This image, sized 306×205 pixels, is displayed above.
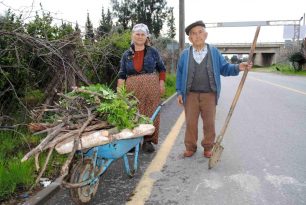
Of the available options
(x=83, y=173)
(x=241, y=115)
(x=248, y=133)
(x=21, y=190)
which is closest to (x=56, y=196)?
(x=21, y=190)

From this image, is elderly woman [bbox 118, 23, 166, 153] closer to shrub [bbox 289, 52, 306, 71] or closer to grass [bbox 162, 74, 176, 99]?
grass [bbox 162, 74, 176, 99]

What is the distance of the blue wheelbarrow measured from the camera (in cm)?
399

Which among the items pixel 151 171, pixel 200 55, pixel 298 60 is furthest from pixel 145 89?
pixel 298 60

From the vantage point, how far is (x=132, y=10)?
5209 centimetres

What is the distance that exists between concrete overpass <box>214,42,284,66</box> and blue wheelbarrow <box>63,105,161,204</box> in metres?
84.8

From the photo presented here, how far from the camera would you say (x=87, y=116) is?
4.31m

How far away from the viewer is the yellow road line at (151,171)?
4.47 meters

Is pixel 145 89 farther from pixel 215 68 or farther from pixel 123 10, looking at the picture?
pixel 123 10

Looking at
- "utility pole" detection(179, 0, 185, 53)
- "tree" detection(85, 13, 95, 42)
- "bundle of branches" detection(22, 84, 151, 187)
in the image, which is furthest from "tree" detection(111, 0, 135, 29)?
"bundle of branches" detection(22, 84, 151, 187)

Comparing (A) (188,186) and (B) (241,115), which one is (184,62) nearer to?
(A) (188,186)

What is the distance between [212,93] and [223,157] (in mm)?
915

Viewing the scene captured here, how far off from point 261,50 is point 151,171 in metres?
89.9

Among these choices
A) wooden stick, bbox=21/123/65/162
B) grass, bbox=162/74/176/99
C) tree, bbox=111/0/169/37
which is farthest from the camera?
tree, bbox=111/0/169/37

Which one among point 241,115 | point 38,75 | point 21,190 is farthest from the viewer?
point 241,115
